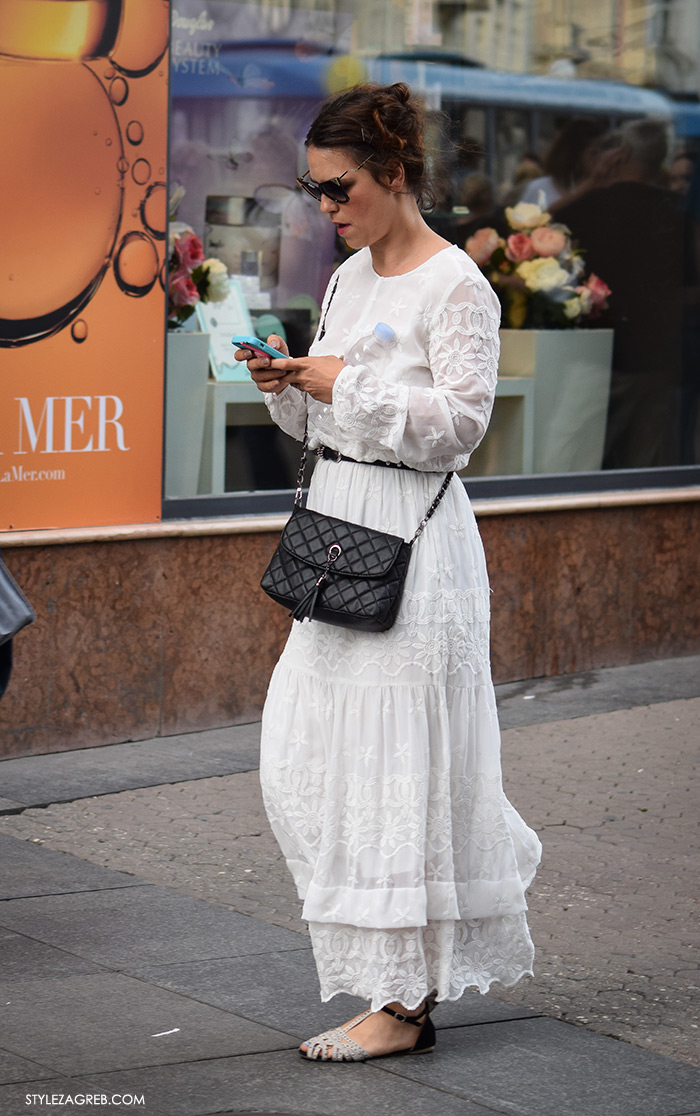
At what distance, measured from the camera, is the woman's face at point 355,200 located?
3756mm

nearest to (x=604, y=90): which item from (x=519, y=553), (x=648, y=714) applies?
(x=519, y=553)

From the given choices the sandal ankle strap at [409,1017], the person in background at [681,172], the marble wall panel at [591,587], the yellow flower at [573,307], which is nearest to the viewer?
the sandal ankle strap at [409,1017]

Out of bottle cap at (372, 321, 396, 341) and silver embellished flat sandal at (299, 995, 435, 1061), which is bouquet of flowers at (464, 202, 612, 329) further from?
silver embellished flat sandal at (299, 995, 435, 1061)

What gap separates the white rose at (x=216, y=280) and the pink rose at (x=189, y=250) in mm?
57

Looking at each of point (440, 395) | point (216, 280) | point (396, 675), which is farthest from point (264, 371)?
point (216, 280)

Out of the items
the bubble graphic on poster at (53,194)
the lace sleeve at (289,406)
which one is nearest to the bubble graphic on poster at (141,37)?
the bubble graphic on poster at (53,194)

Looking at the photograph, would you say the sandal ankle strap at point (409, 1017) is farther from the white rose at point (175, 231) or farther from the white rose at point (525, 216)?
the white rose at point (525, 216)

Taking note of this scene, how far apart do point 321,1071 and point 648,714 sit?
13.1 ft

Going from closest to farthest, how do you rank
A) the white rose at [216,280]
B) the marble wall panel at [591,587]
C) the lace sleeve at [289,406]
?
the lace sleeve at [289,406]
the white rose at [216,280]
the marble wall panel at [591,587]

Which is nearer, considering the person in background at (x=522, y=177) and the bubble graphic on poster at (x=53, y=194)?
the bubble graphic on poster at (x=53, y=194)

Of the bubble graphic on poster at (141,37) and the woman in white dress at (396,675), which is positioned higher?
the bubble graphic on poster at (141,37)

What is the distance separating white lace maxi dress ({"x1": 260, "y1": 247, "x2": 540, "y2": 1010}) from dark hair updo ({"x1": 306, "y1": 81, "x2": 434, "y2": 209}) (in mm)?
243

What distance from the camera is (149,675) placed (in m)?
6.81

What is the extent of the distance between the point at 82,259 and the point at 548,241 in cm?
311
